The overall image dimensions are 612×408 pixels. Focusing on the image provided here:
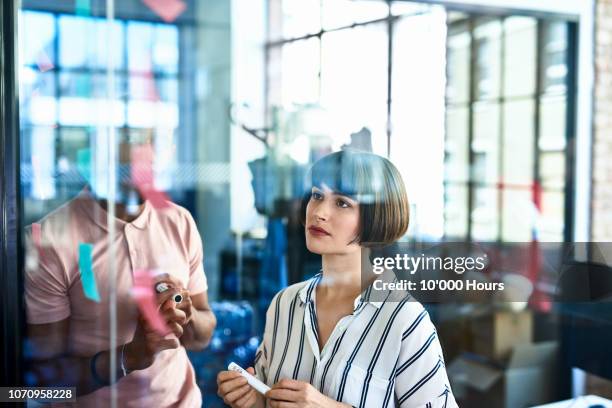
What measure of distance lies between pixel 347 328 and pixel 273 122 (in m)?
0.71

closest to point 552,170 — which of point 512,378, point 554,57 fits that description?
point 554,57

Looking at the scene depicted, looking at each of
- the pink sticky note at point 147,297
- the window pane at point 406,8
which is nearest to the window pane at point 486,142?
the window pane at point 406,8

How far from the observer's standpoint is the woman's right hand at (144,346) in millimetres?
2309

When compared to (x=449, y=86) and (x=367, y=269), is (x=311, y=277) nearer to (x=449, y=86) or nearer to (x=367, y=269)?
(x=367, y=269)

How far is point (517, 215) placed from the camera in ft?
9.07

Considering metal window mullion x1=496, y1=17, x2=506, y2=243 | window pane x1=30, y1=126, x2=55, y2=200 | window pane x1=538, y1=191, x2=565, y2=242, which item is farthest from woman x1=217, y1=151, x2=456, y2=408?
window pane x1=30, y1=126, x2=55, y2=200

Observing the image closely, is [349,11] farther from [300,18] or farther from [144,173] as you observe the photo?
[144,173]

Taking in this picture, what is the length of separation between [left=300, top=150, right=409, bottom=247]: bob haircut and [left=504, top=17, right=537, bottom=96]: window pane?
772mm

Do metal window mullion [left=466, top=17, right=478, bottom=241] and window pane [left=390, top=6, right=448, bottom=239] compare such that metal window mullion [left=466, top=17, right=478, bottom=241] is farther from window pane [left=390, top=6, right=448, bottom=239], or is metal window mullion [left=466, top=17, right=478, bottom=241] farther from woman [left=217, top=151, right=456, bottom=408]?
woman [left=217, top=151, right=456, bottom=408]

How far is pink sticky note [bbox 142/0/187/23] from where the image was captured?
2334mm

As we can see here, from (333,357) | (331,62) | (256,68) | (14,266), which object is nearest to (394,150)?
(331,62)

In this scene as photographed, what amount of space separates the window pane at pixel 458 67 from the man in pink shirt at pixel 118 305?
1.05m

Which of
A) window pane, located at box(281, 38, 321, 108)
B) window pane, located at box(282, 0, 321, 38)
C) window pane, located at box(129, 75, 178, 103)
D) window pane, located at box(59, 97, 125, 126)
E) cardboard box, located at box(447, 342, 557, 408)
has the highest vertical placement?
window pane, located at box(282, 0, 321, 38)

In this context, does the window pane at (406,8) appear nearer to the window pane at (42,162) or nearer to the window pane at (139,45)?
the window pane at (139,45)
